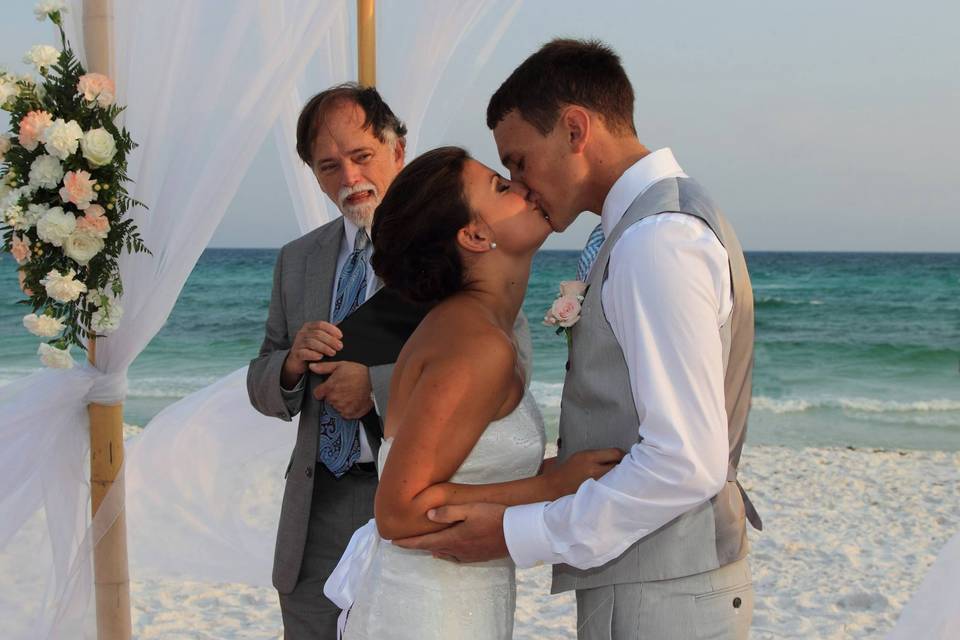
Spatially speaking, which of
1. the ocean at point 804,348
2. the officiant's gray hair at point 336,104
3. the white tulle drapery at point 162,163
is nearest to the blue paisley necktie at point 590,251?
the officiant's gray hair at point 336,104

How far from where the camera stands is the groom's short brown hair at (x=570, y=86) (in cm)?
203

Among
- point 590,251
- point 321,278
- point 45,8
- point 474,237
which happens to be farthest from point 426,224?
point 45,8

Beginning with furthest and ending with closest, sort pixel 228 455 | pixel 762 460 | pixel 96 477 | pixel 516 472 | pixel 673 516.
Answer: pixel 762 460 → pixel 228 455 → pixel 96 477 → pixel 516 472 → pixel 673 516

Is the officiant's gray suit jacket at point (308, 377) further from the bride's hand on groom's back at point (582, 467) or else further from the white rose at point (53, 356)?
the bride's hand on groom's back at point (582, 467)

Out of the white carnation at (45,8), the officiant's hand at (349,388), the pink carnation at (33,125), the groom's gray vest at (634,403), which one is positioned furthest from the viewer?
the white carnation at (45,8)

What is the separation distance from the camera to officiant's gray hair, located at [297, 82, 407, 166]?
3.16 metres

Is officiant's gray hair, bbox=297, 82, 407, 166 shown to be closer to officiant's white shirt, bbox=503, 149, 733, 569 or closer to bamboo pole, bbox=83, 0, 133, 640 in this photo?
bamboo pole, bbox=83, 0, 133, 640

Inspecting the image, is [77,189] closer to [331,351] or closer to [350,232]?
[350,232]

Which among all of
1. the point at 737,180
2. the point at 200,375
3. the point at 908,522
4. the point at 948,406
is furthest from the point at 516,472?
the point at 737,180

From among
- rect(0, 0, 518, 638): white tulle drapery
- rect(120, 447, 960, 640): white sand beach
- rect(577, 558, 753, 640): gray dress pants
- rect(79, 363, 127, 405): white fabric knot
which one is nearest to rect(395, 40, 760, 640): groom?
rect(577, 558, 753, 640): gray dress pants

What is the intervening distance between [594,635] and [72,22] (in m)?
2.76

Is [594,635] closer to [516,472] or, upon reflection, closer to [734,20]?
[516,472]

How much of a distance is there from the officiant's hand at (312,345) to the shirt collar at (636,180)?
1.11 metres

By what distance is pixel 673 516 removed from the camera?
1826 millimetres
